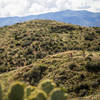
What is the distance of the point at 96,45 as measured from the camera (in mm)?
41688

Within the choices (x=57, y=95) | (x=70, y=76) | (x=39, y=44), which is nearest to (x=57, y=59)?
(x=70, y=76)

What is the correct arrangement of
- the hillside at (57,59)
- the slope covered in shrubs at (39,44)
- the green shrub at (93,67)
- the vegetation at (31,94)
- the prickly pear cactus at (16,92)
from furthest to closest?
1. the slope covered in shrubs at (39,44)
2. the green shrub at (93,67)
3. the hillside at (57,59)
4. the prickly pear cactus at (16,92)
5. the vegetation at (31,94)

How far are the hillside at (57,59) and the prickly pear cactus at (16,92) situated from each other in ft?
4.57

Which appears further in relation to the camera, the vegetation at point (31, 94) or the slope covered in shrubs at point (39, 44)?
Result: the slope covered in shrubs at point (39, 44)

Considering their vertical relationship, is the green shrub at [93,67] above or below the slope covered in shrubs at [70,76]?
above

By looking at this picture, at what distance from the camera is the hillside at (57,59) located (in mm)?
19766

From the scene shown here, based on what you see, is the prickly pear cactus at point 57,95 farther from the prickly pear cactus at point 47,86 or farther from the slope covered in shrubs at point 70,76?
the slope covered in shrubs at point 70,76

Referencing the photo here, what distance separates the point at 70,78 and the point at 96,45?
23.1m

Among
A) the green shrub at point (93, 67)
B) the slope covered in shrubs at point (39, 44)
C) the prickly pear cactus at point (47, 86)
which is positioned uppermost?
the prickly pear cactus at point (47, 86)

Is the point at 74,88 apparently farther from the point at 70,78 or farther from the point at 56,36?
the point at 56,36

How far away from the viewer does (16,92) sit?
16.9 feet

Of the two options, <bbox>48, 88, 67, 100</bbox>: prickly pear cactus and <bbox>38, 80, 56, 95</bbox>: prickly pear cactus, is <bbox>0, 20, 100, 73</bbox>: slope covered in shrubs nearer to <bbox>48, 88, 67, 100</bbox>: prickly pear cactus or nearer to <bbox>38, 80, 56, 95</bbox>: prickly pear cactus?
<bbox>38, 80, 56, 95</bbox>: prickly pear cactus

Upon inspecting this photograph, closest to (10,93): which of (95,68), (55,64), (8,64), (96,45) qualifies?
(95,68)

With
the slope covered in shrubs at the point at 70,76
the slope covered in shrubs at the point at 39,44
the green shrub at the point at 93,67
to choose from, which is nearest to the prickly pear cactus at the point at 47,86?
the slope covered in shrubs at the point at 70,76
